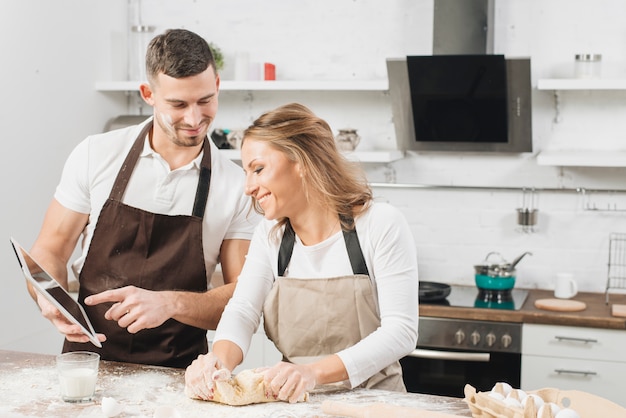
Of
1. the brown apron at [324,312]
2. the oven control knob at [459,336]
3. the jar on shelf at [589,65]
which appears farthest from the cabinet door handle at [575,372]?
the brown apron at [324,312]

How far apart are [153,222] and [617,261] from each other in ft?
8.83

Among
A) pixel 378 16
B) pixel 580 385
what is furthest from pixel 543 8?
pixel 580 385

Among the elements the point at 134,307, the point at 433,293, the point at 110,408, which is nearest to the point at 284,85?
the point at 433,293

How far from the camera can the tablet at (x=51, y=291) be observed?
6.92ft

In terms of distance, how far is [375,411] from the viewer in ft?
6.10

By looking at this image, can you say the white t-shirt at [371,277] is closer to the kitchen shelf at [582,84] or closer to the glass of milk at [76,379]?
the glass of milk at [76,379]

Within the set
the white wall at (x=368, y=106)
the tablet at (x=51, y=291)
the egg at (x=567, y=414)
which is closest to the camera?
the egg at (x=567, y=414)

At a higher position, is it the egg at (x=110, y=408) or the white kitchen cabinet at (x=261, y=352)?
the egg at (x=110, y=408)

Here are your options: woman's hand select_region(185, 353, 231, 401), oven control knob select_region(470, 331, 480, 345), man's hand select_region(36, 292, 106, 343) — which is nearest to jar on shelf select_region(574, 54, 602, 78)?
oven control knob select_region(470, 331, 480, 345)

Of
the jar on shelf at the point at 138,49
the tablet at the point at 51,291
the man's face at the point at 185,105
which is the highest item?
the jar on shelf at the point at 138,49

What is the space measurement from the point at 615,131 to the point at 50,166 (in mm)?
2911

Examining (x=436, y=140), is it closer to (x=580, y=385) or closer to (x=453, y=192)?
(x=453, y=192)

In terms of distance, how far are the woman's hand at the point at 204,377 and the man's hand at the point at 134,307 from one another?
233 millimetres

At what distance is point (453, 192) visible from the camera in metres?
4.44
